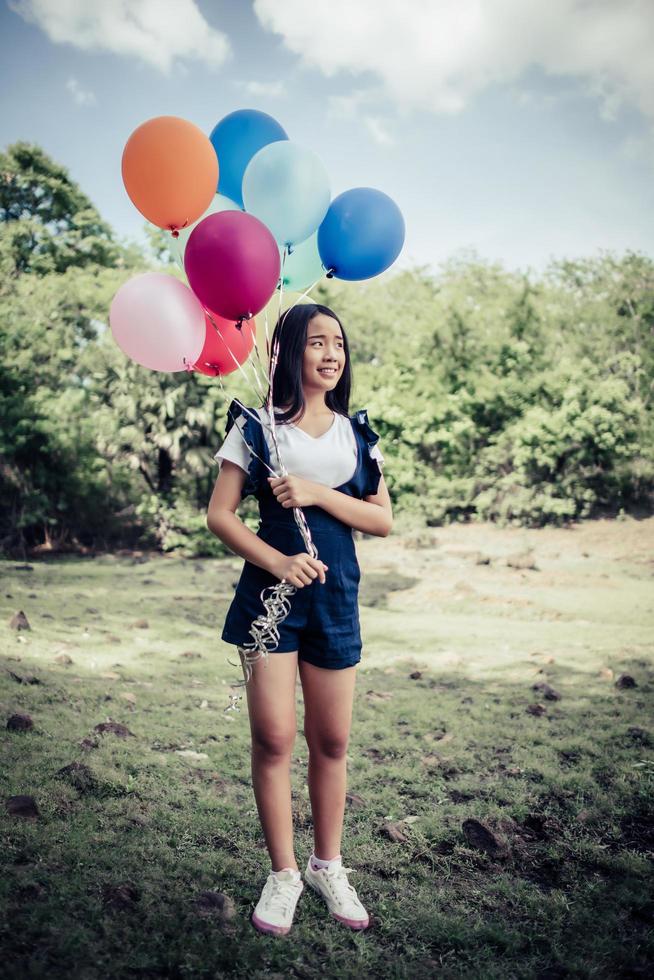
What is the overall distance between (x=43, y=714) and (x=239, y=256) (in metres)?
2.36

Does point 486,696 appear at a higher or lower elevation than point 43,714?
lower

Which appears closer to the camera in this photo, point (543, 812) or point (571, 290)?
point (543, 812)

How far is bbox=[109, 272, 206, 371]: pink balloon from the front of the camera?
222cm

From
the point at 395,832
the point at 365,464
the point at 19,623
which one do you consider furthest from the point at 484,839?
the point at 19,623

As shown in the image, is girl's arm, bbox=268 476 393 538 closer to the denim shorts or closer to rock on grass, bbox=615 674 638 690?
the denim shorts

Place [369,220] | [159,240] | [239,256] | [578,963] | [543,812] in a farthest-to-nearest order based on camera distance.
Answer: [159,240], [543,812], [369,220], [239,256], [578,963]

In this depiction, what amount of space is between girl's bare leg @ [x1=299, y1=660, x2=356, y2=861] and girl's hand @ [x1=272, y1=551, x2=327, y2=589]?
30 centimetres

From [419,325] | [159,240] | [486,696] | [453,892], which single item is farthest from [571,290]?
[453,892]

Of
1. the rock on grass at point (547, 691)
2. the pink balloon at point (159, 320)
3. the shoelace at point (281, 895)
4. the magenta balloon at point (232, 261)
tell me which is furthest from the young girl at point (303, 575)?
the rock on grass at point (547, 691)

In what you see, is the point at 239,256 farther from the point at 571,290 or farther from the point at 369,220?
the point at 571,290

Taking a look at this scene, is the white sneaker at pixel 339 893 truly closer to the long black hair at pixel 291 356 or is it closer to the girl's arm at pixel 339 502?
the girl's arm at pixel 339 502

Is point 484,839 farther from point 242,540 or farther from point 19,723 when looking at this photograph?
point 19,723

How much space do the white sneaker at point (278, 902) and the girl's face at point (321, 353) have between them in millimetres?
1421

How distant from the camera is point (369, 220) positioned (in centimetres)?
240
